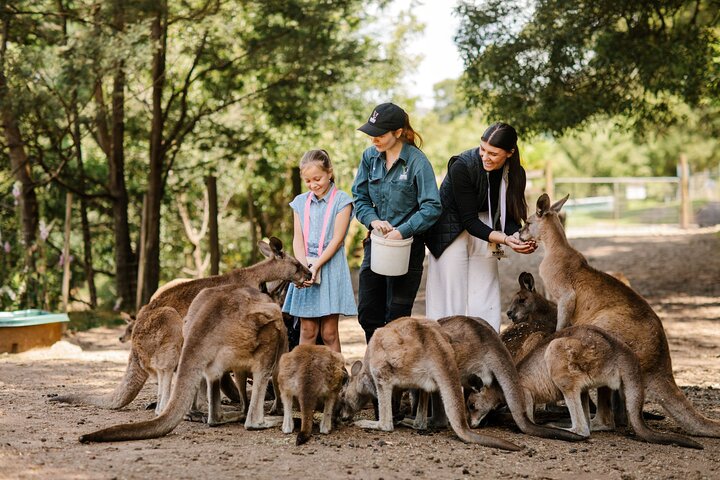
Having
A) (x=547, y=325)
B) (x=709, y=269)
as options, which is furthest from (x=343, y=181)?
(x=547, y=325)

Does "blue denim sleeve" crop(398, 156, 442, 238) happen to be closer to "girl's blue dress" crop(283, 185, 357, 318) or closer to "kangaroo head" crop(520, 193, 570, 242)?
"girl's blue dress" crop(283, 185, 357, 318)

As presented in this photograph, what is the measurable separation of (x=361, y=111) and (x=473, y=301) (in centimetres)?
1502

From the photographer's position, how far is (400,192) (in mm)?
6328

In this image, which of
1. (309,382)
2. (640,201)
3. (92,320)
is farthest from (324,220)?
(640,201)

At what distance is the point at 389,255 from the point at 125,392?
213cm

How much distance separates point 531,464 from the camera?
16.2ft

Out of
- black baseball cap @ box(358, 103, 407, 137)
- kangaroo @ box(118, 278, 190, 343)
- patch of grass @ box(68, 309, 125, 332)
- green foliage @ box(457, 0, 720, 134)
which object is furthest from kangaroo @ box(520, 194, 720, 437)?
patch of grass @ box(68, 309, 125, 332)

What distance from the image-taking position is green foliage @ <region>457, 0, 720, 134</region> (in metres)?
11.4

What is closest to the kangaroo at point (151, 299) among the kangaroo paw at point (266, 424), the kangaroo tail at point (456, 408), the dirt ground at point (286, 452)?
the dirt ground at point (286, 452)

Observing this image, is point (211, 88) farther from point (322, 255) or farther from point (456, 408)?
point (456, 408)

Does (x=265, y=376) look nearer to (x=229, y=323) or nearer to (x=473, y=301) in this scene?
(x=229, y=323)

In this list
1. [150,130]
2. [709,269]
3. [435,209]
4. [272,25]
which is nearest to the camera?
[435,209]

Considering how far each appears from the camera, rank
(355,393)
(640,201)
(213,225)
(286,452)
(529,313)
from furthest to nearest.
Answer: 1. (640,201)
2. (213,225)
3. (529,313)
4. (355,393)
5. (286,452)

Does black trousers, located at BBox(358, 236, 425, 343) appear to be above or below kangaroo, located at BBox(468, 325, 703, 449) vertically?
above
